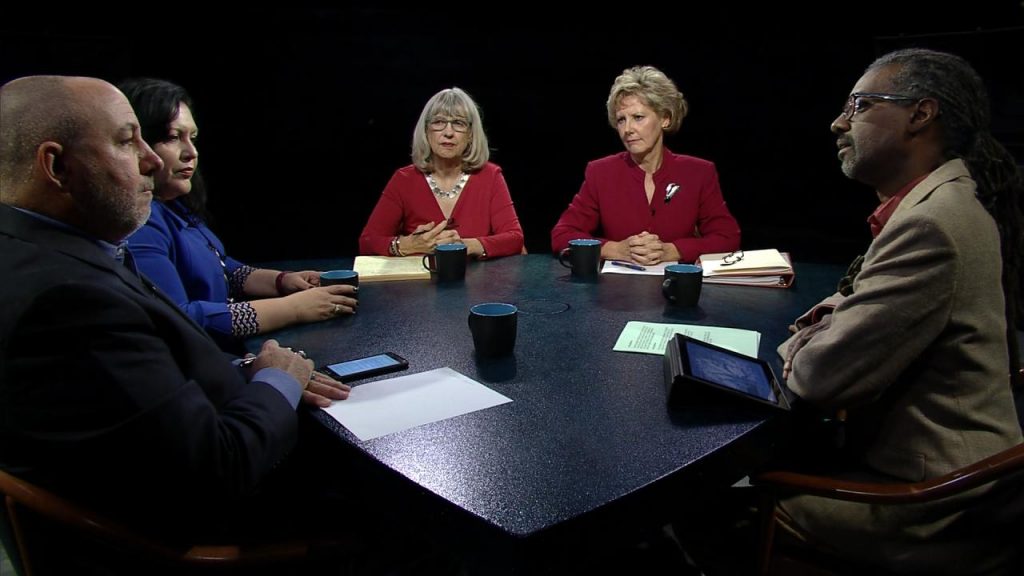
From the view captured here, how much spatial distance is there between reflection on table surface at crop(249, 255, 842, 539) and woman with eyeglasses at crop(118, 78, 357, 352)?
73 mm

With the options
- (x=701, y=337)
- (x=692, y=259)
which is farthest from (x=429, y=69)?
(x=701, y=337)

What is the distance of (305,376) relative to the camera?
49.3 inches

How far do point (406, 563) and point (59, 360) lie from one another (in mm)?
913

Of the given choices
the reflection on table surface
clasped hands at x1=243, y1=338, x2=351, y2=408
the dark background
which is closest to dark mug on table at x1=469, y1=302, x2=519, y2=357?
the reflection on table surface

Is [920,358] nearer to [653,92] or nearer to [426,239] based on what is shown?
[426,239]

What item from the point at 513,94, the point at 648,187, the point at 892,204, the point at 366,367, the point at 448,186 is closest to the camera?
the point at 366,367

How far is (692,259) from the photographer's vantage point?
2.49 metres

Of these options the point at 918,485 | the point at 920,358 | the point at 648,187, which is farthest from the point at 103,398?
the point at 648,187

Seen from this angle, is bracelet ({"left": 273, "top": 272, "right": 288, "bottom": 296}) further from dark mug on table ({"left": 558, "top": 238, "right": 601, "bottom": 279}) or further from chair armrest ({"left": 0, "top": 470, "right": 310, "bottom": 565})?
chair armrest ({"left": 0, "top": 470, "right": 310, "bottom": 565})

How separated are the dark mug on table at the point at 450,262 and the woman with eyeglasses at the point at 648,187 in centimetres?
64

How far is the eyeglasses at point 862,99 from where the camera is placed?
4.72 feet

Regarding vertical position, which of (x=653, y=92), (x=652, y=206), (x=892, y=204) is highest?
(x=653, y=92)

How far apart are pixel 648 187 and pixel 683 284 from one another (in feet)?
3.72

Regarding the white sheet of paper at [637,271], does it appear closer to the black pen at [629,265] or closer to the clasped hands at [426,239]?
the black pen at [629,265]
